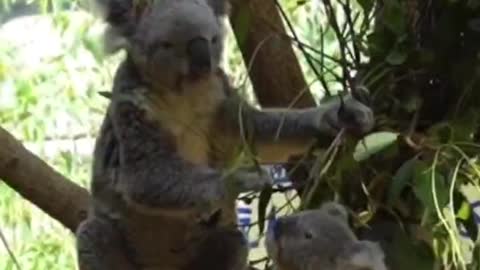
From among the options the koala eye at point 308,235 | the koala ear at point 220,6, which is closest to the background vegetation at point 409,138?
the koala eye at point 308,235

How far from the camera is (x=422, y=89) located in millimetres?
897

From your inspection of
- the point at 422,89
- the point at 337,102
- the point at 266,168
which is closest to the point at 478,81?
the point at 422,89

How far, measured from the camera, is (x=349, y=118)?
925mm

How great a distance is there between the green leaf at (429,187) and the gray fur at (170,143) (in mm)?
393

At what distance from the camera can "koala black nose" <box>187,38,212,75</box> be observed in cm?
119

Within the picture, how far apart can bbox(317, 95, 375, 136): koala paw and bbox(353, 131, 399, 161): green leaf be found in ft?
0.09

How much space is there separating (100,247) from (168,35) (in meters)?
0.30

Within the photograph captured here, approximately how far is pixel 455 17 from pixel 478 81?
75 millimetres

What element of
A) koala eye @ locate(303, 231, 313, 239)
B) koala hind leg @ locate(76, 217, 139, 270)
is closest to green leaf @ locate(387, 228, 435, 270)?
koala eye @ locate(303, 231, 313, 239)

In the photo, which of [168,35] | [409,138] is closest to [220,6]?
[168,35]

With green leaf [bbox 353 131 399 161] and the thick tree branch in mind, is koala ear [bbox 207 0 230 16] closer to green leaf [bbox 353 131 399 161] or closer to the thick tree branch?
the thick tree branch

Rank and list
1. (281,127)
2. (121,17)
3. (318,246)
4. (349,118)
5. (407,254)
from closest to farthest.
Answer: (318,246)
(407,254)
(349,118)
(281,127)
(121,17)

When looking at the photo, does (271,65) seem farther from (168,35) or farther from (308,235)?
(308,235)

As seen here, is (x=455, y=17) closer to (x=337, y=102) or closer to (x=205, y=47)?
(x=337, y=102)
